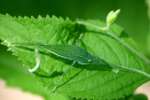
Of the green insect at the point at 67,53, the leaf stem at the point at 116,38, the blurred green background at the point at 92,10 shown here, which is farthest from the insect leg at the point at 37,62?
the blurred green background at the point at 92,10

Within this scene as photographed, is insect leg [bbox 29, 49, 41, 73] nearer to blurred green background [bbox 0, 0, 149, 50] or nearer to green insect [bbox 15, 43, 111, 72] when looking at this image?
green insect [bbox 15, 43, 111, 72]

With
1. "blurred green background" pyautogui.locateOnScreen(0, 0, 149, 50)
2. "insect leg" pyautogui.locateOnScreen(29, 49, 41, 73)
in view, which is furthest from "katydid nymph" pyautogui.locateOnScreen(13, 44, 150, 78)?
"blurred green background" pyautogui.locateOnScreen(0, 0, 149, 50)

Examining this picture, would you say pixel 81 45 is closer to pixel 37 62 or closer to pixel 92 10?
pixel 37 62

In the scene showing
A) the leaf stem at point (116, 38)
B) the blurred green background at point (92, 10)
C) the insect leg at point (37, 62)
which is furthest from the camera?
the blurred green background at point (92, 10)

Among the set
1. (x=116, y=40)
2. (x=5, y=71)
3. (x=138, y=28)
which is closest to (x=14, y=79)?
(x=5, y=71)

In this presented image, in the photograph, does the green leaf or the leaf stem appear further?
the leaf stem

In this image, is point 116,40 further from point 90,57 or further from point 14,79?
point 14,79

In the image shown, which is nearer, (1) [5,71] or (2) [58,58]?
(2) [58,58]

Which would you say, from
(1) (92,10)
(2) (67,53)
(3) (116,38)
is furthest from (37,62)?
(1) (92,10)

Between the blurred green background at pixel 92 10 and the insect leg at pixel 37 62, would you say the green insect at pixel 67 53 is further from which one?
the blurred green background at pixel 92 10
